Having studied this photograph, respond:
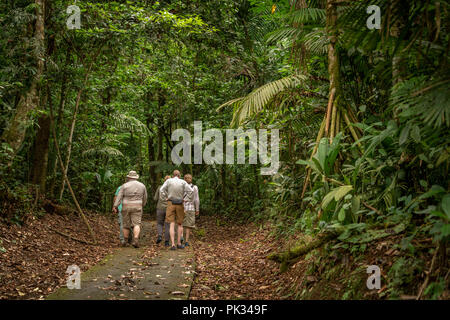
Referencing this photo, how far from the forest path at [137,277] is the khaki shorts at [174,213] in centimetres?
85

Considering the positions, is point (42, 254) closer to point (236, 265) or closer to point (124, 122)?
point (236, 265)

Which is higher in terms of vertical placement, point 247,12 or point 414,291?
point 247,12

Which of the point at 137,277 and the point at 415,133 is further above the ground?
the point at 415,133

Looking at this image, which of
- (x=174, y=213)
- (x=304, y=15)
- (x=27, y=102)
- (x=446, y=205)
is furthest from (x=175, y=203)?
(x=446, y=205)

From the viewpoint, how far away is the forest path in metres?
4.71

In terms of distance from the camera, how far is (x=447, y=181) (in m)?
3.55

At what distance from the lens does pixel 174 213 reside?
8.94 m

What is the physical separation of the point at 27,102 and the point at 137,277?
492 cm

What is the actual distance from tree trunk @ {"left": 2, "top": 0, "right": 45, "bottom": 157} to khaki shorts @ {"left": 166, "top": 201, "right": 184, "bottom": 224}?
3735mm

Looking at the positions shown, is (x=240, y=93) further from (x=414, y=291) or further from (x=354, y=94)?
(x=414, y=291)

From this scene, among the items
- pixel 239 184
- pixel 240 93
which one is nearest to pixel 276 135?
pixel 240 93

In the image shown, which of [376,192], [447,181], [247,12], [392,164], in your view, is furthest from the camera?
[247,12]

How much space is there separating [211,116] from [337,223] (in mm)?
10352

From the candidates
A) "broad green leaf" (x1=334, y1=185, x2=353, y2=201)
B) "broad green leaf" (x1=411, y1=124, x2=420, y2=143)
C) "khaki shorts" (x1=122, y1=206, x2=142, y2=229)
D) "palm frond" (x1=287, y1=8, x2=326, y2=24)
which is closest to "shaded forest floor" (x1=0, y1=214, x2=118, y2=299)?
"khaki shorts" (x1=122, y1=206, x2=142, y2=229)
